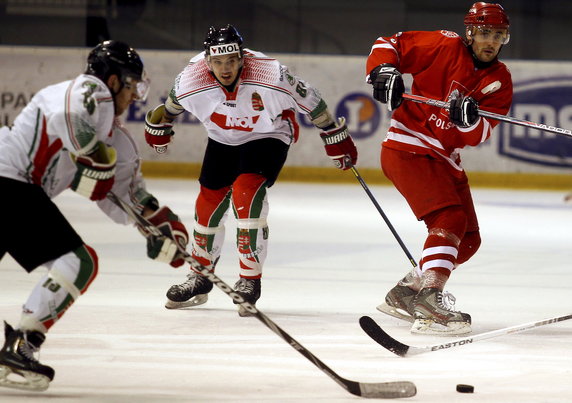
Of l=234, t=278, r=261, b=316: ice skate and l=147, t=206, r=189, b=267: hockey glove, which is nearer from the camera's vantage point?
l=147, t=206, r=189, b=267: hockey glove

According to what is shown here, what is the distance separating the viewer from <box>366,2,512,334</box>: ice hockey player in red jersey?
3.91m

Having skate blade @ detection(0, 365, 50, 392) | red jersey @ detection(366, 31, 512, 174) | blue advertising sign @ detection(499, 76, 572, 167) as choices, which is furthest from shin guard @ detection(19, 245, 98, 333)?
blue advertising sign @ detection(499, 76, 572, 167)

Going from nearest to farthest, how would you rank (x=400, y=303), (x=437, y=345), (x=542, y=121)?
(x=437, y=345), (x=400, y=303), (x=542, y=121)

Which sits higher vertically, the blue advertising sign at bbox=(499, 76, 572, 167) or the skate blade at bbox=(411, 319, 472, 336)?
the skate blade at bbox=(411, 319, 472, 336)

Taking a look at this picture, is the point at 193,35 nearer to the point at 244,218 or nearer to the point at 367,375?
the point at 244,218

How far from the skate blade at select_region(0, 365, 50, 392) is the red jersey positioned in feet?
5.98

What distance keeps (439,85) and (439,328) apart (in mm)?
932

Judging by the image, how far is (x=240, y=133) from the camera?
4332mm

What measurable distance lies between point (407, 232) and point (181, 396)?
4.24 metres

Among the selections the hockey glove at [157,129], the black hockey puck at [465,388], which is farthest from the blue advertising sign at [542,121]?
the black hockey puck at [465,388]

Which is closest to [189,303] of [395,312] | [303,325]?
[303,325]

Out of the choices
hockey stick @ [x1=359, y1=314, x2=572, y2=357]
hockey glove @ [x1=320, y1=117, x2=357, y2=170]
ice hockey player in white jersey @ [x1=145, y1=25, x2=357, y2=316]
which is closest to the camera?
hockey stick @ [x1=359, y1=314, x2=572, y2=357]

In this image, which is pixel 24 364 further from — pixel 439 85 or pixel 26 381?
pixel 439 85

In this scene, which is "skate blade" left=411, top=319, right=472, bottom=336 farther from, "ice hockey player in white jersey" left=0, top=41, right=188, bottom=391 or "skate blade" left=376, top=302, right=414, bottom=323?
"ice hockey player in white jersey" left=0, top=41, right=188, bottom=391
